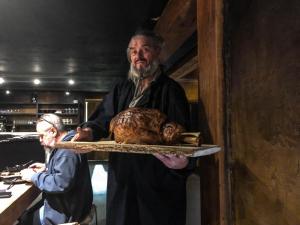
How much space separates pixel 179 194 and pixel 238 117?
340 mm

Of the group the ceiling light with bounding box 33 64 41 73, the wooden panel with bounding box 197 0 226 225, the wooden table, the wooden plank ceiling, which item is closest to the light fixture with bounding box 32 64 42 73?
the ceiling light with bounding box 33 64 41 73

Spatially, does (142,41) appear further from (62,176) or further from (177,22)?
(62,176)

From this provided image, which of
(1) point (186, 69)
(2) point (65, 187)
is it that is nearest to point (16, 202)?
(2) point (65, 187)

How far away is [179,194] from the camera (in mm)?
951

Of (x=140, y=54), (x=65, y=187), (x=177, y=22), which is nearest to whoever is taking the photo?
(x=140, y=54)

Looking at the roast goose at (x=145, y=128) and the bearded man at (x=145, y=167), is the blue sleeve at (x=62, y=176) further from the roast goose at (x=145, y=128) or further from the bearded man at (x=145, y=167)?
the roast goose at (x=145, y=128)

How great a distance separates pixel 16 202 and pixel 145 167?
99 cm

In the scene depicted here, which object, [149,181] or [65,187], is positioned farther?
[65,187]

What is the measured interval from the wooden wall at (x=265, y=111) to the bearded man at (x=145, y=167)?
0.19 meters

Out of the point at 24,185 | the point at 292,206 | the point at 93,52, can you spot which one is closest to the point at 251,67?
the point at 292,206

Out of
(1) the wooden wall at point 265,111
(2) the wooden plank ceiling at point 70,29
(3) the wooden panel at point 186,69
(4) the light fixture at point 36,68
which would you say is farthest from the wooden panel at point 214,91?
(4) the light fixture at point 36,68

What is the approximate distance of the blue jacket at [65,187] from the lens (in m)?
1.66

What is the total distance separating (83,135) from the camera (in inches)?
34.2

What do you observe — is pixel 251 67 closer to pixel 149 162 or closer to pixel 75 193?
pixel 149 162
